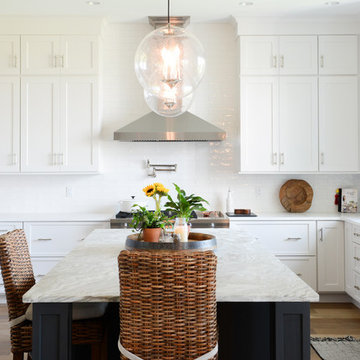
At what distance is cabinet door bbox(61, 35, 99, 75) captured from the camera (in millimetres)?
4387

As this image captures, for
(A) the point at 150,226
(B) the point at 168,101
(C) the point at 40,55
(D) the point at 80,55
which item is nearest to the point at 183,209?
(A) the point at 150,226

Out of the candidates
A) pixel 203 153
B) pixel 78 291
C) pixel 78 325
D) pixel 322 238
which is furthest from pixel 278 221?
pixel 78 291

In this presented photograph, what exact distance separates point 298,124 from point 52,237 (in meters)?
2.71

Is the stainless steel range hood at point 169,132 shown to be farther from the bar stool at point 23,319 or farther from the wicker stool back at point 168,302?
the wicker stool back at point 168,302

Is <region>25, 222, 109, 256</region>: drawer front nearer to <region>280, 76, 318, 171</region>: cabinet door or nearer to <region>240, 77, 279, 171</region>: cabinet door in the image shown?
<region>240, 77, 279, 171</region>: cabinet door

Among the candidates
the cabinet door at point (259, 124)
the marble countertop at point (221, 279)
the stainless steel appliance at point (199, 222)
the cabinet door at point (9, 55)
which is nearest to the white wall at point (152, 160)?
the cabinet door at point (259, 124)

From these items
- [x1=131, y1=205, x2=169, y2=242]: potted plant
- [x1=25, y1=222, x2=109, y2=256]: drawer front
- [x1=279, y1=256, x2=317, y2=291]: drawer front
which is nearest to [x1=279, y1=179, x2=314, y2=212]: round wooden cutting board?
[x1=279, y1=256, x2=317, y2=291]: drawer front

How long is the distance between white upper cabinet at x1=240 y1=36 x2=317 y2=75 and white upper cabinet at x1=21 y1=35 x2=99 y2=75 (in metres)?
1.55

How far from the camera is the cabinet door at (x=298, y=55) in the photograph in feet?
14.5

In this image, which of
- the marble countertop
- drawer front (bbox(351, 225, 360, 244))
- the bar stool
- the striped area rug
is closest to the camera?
the marble countertop

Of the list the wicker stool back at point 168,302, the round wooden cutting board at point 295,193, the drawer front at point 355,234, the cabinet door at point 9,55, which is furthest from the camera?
the round wooden cutting board at point 295,193

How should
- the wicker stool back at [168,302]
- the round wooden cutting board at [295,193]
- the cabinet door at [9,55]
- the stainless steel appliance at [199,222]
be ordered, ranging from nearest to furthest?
the wicker stool back at [168,302] → the stainless steel appliance at [199,222] → the cabinet door at [9,55] → the round wooden cutting board at [295,193]

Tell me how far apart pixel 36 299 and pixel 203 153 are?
3.33 m

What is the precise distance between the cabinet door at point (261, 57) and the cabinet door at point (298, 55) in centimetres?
7
